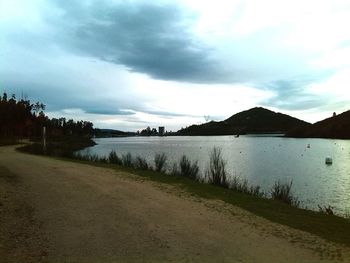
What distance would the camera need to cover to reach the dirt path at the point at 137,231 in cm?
707

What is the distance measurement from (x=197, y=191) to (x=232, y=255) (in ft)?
24.7

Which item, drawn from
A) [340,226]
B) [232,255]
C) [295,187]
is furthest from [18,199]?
[295,187]

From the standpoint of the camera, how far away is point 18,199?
38.3 feet

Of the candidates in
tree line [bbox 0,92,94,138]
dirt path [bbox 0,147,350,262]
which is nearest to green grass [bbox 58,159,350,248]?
dirt path [bbox 0,147,350,262]

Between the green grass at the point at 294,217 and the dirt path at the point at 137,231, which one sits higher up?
the dirt path at the point at 137,231

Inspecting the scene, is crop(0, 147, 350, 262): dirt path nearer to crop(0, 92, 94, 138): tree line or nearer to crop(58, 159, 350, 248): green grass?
crop(58, 159, 350, 248): green grass

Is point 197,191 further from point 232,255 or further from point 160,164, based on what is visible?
point 160,164

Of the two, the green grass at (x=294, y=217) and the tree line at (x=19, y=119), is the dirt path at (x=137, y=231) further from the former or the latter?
the tree line at (x=19, y=119)

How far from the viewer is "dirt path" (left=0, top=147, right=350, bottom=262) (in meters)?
7.07

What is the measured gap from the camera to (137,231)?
335 inches

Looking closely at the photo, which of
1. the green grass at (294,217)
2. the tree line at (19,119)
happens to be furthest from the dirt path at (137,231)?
the tree line at (19,119)

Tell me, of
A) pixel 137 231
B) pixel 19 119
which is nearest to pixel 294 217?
pixel 137 231

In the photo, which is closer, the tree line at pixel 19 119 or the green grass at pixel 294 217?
the green grass at pixel 294 217

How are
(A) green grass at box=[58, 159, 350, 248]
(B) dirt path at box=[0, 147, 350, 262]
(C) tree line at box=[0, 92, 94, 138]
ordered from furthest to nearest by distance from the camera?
1. (C) tree line at box=[0, 92, 94, 138]
2. (A) green grass at box=[58, 159, 350, 248]
3. (B) dirt path at box=[0, 147, 350, 262]
